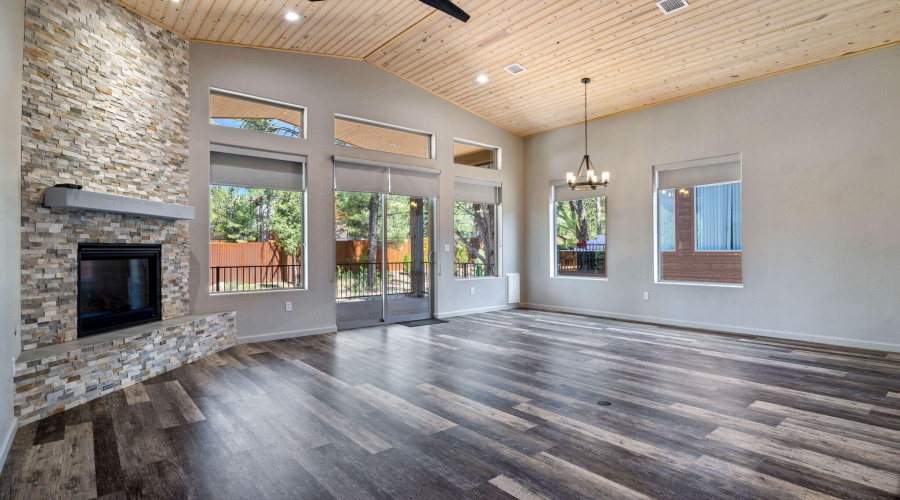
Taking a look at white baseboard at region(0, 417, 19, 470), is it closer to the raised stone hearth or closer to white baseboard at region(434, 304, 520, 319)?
the raised stone hearth

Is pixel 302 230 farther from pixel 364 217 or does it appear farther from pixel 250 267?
pixel 364 217

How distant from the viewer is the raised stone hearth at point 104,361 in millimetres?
3129

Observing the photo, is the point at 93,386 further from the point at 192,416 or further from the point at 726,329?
the point at 726,329

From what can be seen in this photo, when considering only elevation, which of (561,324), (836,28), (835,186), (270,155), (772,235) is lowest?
(561,324)

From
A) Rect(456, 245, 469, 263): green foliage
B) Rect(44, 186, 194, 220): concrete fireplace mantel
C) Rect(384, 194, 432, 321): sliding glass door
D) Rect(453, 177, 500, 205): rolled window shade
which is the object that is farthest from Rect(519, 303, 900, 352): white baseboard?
Rect(44, 186, 194, 220): concrete fireplace mantel

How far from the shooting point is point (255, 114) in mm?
5855

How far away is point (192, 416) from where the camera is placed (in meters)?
3.18

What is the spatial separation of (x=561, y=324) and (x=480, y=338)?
1.67 meters

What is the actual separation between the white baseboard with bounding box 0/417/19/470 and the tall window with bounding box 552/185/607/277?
23.9 feet

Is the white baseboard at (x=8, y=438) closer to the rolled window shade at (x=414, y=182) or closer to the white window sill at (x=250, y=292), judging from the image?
the white window sill at (x=250, y=292)

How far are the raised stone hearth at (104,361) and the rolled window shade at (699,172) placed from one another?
21.3 ft

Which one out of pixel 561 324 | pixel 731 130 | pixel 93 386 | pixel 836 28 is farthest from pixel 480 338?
pixel 836 28

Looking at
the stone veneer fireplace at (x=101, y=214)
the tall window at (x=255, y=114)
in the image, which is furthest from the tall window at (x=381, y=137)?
the stone veneer fireplace at (x=101, y=214)

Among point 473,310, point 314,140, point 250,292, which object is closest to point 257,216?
point 250,292
